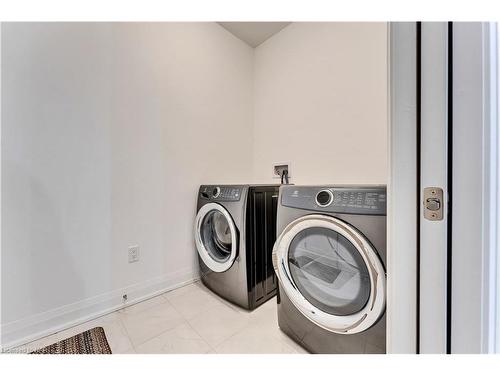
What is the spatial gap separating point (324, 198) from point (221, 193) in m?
0.75

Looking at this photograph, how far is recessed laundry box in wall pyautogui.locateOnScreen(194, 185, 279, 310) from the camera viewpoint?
4.36 ft

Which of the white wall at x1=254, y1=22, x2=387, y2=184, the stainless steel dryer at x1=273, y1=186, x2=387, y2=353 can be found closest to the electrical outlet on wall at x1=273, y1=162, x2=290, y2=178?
the white wall at x1=254, y1=22, x2=387, y2=184

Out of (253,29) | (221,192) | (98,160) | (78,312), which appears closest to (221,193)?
(221,192)

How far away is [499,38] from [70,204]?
164 centimetres

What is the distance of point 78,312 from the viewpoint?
3.93ft

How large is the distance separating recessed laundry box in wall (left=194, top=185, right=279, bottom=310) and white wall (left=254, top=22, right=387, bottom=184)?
560mm

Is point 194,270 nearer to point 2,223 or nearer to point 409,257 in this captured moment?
point 2,223

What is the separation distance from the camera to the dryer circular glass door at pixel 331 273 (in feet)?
2.56

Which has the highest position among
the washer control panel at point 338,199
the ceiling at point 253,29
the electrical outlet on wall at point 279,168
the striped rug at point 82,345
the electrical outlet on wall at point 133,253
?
the ceiling at point 253,29

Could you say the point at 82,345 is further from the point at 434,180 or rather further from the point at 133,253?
the point at 434,180

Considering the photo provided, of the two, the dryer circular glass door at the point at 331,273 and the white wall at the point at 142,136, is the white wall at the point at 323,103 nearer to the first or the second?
Answer: the white wall at the point at 142,136

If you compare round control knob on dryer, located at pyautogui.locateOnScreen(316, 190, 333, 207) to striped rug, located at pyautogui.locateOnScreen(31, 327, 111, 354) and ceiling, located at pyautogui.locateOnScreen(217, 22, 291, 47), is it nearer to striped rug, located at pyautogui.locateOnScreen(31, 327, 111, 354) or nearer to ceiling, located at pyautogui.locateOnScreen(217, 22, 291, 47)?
striped rug, located at pyautogui.locateOnScreen(31, 327, 111, 354)

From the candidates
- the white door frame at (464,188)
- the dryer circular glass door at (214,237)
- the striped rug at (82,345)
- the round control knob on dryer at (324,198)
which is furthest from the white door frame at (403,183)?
the striped rug at (82,345)
